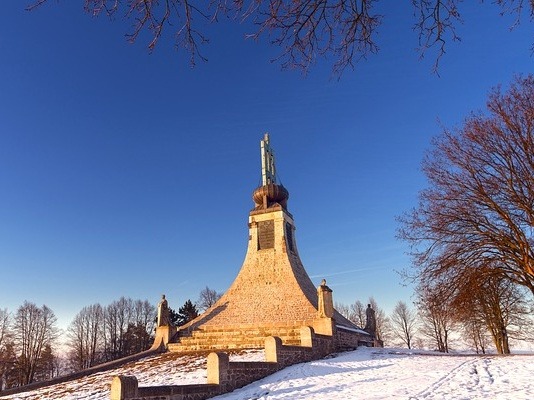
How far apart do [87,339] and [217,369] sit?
137 feet

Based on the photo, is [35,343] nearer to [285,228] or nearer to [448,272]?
[285,228]

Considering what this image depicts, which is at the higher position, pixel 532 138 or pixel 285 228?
pixel 285 228

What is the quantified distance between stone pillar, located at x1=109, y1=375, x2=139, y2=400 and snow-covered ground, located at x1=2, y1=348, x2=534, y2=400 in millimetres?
2586

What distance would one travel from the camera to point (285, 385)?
1149cm

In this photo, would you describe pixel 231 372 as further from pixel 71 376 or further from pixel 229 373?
pixel 71 376

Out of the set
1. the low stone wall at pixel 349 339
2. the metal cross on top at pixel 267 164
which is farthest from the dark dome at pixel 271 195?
the low stone wall at pixel 349 339

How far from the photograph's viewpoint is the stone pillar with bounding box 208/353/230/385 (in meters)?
11.3

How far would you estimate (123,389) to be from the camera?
9.05 meters

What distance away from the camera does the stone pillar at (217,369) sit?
11289mm

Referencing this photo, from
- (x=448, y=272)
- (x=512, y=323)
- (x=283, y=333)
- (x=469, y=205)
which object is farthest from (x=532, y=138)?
(x=512, y=323)

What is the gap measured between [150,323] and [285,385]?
42566 mm

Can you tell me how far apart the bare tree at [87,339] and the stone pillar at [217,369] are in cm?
3740

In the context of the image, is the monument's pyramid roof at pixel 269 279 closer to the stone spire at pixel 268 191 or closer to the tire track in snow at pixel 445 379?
the stone spire at pixel 268 191

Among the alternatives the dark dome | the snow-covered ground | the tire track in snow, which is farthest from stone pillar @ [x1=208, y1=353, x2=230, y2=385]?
the dark dome
